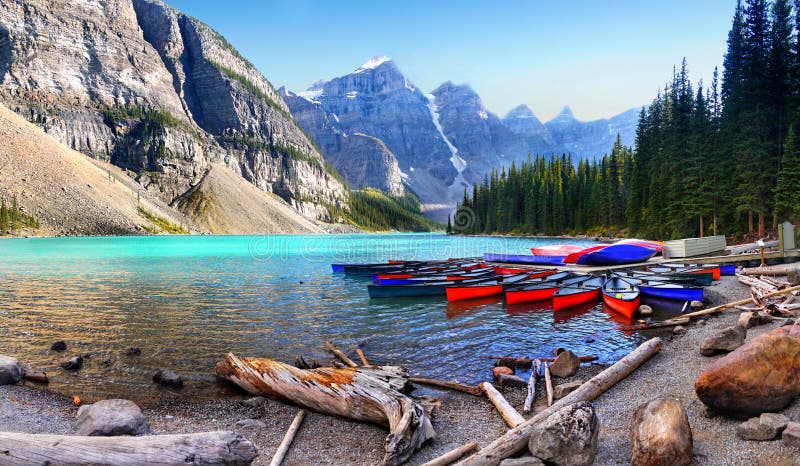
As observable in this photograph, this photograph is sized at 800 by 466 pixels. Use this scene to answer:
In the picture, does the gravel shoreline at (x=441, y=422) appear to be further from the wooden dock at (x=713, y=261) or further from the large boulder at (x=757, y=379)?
the wooden dock at (x=713, y=261)

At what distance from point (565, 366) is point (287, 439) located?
26.1 ft

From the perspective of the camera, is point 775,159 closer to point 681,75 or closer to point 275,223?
point 681,75

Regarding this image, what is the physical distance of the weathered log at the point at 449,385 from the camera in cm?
1080

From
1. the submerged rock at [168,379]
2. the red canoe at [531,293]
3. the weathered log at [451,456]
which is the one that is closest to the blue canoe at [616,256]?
the red canoe at [531,293]

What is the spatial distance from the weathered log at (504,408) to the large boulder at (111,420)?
7.34 m

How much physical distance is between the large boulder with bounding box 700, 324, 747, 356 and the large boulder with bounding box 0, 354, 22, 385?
1909 cm

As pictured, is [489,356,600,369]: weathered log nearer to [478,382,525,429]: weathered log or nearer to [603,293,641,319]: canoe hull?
[478,382,525,429]: weathered log

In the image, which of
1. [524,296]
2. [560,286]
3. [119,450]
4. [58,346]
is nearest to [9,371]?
[58,346]

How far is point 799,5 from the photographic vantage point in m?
42.7

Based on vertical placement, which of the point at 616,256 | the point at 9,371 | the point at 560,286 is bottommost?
the point at 560,286

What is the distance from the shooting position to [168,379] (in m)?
11.9

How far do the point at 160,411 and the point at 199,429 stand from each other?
1.88 metres

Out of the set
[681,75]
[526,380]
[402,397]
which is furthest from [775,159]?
[402,397]

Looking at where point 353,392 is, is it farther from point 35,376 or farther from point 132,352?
point 132,352
